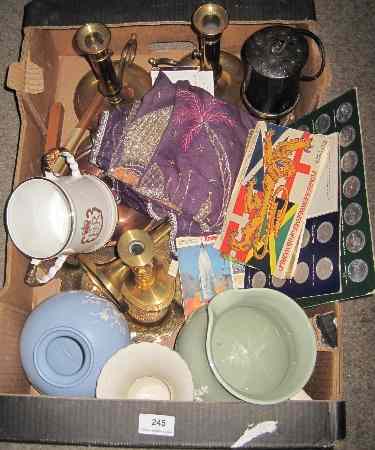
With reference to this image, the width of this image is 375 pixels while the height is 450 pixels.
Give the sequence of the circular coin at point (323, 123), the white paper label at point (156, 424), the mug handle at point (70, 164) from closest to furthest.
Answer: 1. the white paper label at point (156, 424)
2. the mug handle at point (70, 164)
3. the circular coin at point (323, 123)

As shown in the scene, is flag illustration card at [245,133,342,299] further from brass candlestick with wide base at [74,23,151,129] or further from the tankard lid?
brass candlestick with wide base at [74,23,151,129]

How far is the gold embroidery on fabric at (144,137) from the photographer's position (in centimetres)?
75

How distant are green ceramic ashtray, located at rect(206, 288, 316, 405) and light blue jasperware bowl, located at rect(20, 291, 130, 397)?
0.51 feet

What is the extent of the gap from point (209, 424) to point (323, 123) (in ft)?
1.69

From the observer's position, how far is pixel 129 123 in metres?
0.76

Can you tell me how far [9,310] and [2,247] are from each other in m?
0.33

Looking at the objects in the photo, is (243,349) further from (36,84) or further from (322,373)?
(36,84)

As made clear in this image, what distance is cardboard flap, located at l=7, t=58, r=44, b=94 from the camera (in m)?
0.77

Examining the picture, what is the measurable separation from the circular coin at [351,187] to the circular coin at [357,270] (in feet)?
0.35

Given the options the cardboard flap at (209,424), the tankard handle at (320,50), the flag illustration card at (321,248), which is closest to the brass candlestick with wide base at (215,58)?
the tankard handle at (320,50)

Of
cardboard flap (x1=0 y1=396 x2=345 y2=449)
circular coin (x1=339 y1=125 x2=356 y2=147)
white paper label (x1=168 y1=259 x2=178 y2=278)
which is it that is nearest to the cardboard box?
cardboard flap (x1=0 y1=396 x2=345 y2=449)

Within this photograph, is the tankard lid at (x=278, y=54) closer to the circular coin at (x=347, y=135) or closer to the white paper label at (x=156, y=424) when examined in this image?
the circular coin at (x=347, y=135)

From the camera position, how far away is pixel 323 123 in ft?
2.53

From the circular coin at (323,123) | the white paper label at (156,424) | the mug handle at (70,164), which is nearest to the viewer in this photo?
the white paper label at (156,424)
